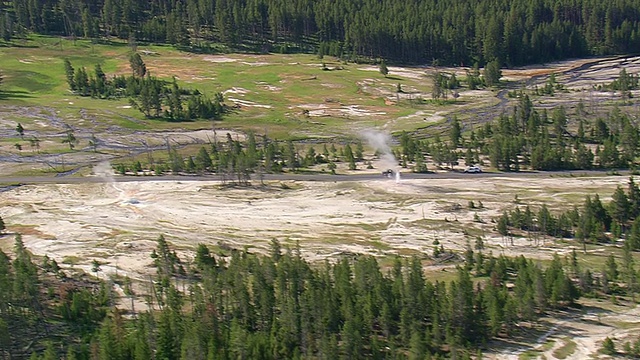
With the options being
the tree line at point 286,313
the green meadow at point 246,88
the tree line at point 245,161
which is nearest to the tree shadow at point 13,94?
the green meadow at point 246,88

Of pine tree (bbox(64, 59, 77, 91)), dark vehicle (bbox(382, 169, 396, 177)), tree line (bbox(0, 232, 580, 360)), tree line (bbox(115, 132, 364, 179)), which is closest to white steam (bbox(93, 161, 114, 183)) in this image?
tree line (bbox(115, 132, 364, 179))

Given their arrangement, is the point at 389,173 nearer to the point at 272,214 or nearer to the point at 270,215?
the point at 272,214

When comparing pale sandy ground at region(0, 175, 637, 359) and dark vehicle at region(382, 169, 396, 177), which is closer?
pale sandy ground at region(0, 175, 637, 359)

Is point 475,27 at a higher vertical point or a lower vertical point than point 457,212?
higher

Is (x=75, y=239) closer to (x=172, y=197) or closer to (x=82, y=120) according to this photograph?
(x=172, y=197)

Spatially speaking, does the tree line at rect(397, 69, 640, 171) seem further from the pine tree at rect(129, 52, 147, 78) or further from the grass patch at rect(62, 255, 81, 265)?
the pine tree at rect(129, 52, 147, 78)

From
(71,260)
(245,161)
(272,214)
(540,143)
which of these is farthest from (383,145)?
(71,260)

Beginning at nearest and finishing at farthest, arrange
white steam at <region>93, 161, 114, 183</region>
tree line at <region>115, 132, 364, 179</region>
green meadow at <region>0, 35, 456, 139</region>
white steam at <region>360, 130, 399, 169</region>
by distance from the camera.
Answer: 1. tree line at <region>115, 132, 364, 179</region>
2. white steam at <region>93, 161, 114, 183</region>
3. white steam at <region>360, 130, 399, 169</region>
4. green meadow at <region>0, 35, 456, 139</region>

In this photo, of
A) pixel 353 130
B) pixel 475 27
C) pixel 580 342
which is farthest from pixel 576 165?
pixel 475 27
